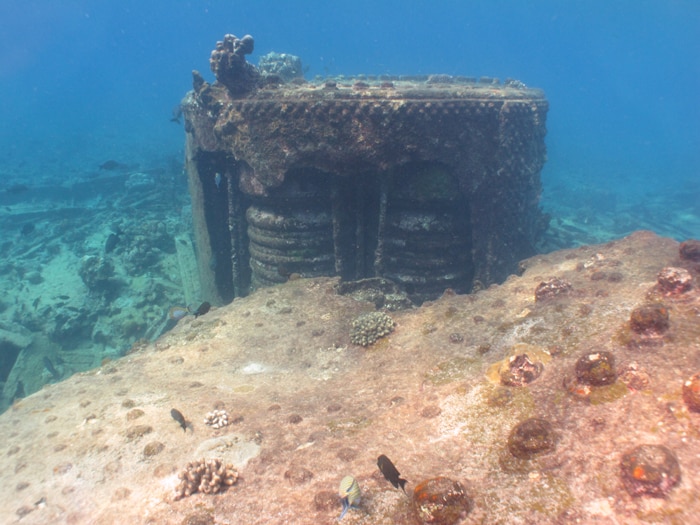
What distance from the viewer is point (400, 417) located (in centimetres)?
394

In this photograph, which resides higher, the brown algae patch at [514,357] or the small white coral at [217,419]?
the brown algae patch at [514,357]

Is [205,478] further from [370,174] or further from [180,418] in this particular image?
[370,174]

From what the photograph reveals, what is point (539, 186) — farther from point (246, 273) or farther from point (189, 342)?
point (189, 342)

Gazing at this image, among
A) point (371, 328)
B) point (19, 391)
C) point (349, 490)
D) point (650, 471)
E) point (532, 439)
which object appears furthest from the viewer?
point (19, 391)

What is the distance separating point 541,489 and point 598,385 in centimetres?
108

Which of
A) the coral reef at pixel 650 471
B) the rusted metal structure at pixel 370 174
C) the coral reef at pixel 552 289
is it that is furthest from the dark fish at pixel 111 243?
the coral reef at pixel 650 471

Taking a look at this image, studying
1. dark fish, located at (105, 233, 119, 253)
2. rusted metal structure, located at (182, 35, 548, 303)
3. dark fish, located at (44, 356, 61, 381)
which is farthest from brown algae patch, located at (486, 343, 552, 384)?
dark fish, located at (105, 233, 119, 253)

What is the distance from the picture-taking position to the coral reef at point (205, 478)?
3.34m

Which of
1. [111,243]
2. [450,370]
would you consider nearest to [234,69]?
[450,370]

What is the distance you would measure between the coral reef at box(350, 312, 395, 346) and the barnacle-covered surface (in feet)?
0.38

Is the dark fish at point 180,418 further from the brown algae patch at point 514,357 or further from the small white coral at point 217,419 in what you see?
the brown algae patch at point 514,357

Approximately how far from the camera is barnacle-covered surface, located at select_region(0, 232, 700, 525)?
2713 millimetres

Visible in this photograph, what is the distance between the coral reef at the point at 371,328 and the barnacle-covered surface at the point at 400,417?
0.12 m

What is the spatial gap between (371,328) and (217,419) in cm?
244
